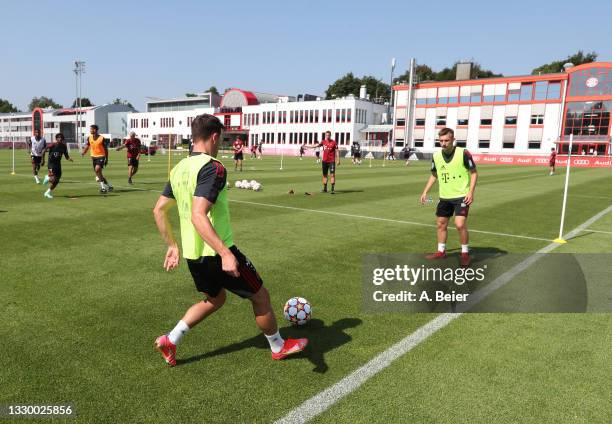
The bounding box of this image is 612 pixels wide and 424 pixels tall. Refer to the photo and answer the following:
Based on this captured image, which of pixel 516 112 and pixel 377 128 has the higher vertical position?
pixel 516 112

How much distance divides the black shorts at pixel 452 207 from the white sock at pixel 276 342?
165 inches

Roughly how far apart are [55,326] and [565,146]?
6790cm

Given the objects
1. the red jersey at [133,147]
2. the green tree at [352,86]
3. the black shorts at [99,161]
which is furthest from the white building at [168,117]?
the black shorts at [99,161]

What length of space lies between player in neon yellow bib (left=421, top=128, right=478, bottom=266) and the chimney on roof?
228 ft

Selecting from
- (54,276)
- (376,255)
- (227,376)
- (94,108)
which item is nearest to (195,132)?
(227,376)

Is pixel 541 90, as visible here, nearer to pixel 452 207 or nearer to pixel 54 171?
pixel 452 207

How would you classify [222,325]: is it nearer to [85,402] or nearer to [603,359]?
[85,402]

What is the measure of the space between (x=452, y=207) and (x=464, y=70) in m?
70.0

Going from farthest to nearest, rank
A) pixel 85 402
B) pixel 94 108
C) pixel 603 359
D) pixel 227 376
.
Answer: pixel 94 108
pixel 603 359
pixel 227 376
pixel 85 402

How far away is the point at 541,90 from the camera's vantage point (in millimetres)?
61125

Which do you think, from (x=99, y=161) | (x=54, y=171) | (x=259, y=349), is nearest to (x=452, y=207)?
(x=259, y=349)

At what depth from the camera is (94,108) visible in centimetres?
10388

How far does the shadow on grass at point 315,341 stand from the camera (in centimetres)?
377

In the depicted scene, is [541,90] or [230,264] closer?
[230,264]
